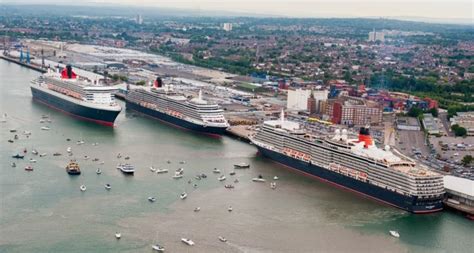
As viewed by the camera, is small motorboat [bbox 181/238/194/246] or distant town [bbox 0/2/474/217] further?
distant town [bbox 0/2/474/217]

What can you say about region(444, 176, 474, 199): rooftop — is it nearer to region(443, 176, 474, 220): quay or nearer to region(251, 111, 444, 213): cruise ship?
region(443, 176, 474, 220): quay

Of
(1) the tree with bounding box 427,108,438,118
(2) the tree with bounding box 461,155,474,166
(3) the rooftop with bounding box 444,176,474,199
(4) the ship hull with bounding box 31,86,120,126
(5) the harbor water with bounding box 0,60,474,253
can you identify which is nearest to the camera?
(5) the harbor water with bounding box 0,60,474,253

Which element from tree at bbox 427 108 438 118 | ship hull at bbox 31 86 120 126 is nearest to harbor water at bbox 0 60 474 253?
ship hull at bbox 31 86 120 126

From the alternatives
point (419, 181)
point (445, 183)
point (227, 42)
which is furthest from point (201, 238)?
point (227, 42)

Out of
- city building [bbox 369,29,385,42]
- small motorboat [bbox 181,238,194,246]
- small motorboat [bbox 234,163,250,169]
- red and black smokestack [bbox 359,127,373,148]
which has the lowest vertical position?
city building [bbox 369,29,385,42]

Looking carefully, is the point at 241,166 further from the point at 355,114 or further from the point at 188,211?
the point at 355,114

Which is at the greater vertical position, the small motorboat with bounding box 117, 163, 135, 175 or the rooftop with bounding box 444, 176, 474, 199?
the rooftop with bounding box 444, 176, 474, 199

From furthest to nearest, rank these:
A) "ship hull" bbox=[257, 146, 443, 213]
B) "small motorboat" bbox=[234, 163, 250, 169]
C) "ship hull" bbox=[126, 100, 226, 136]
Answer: "ship hull" bbox=[126, 100, 226, 136], "small motorboat" bbox=[234, 163, 250, 169], "ship hull" bbox=[257, 146, 443, 213]

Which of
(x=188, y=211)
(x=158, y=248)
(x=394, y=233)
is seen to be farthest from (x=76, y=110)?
(x=394, y=233)
